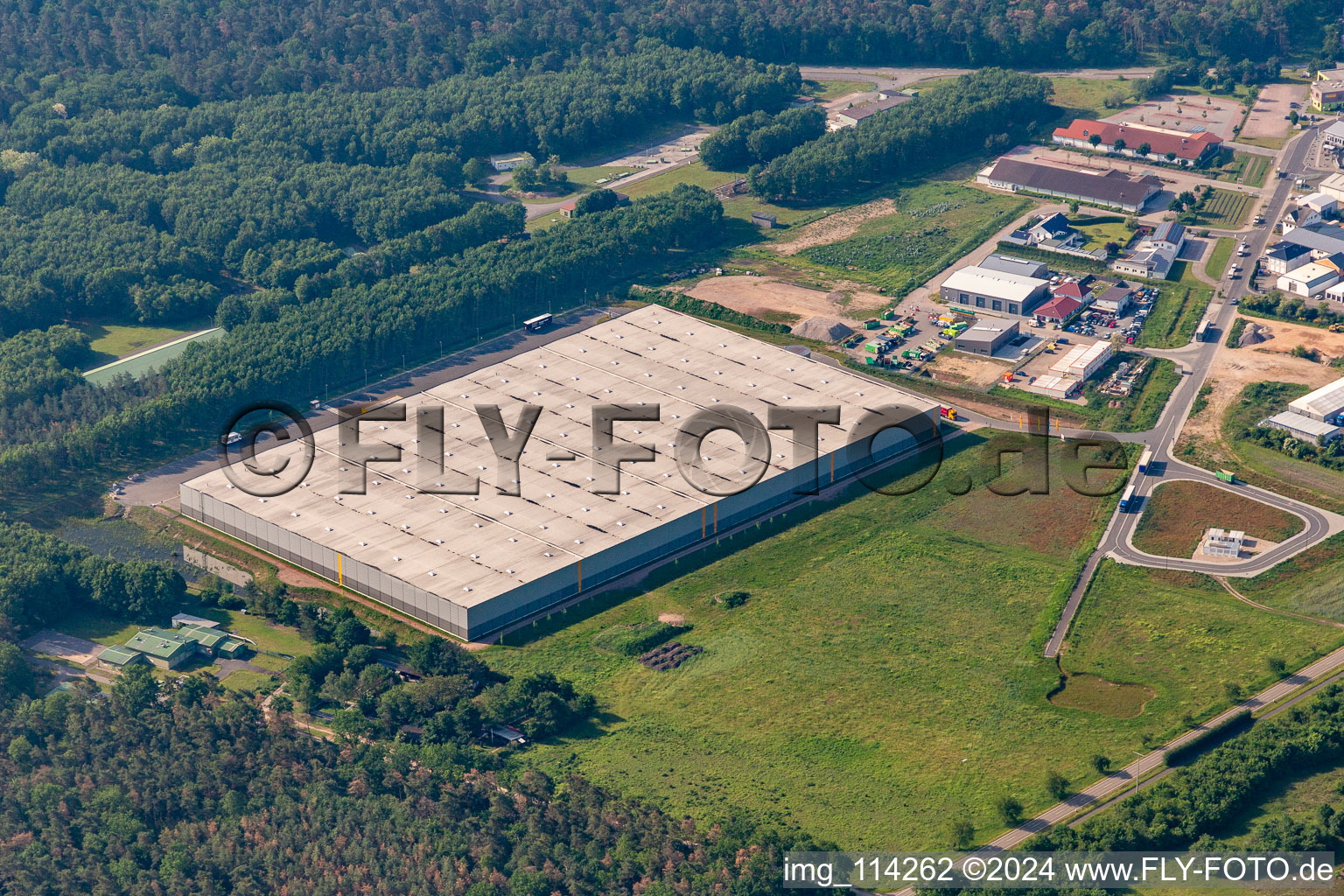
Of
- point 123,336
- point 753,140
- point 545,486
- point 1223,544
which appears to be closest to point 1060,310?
point 1223,544

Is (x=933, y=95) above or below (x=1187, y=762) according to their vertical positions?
above

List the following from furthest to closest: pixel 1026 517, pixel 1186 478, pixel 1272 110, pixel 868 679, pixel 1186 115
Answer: pixel 1272 110, pixel 1186 115, pixel 1186 478, pixel 1026 517, pixel 868 679

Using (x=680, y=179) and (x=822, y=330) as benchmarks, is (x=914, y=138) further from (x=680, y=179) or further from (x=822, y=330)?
(x=822, y=330)

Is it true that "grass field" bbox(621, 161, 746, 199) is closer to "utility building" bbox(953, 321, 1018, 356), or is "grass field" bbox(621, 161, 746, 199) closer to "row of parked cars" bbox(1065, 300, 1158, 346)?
"utility building" bbox(953, 321, 1018, 356)

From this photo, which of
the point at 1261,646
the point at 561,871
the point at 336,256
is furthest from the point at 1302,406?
the point at 336,256

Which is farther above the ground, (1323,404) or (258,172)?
(258,172)

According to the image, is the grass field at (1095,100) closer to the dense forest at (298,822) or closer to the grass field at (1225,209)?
the grass field at (1225,209)

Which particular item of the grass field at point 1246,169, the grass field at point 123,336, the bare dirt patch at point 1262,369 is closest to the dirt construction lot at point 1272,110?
the grass field at point 1246,169

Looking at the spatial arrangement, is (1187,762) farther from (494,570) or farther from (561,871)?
(494,570)
